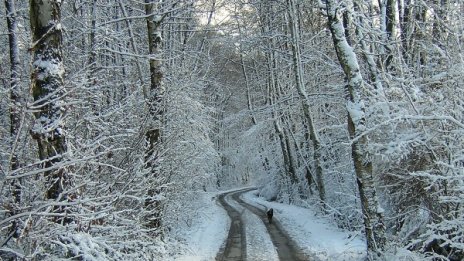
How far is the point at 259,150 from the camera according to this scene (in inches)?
1193

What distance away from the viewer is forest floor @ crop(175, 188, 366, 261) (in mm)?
11234

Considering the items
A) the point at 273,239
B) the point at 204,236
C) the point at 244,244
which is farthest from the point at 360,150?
the point at 204,236

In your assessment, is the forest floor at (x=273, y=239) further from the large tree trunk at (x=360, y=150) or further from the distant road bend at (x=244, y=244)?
the large tree trunk at (x=360, y=150)

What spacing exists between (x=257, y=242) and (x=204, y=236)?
7.16 ft

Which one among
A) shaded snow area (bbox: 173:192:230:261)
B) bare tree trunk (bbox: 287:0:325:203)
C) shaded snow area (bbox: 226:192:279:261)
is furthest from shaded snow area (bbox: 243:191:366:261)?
shaded snow area (bbox: 173:192:230:261)

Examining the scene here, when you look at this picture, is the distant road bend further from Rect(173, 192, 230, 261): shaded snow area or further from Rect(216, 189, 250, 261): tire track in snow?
Rect(173, 192, 230, 261): shaded snow area

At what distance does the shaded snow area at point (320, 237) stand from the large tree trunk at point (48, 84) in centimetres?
776

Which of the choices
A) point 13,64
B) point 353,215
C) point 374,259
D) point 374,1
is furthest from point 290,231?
point 13,64

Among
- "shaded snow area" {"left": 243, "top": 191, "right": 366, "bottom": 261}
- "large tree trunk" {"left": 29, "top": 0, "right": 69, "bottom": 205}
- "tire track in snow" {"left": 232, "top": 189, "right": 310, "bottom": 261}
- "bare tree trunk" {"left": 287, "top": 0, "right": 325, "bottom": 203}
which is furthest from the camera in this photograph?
"bare tree trunk" {"left": 287, "top": 0, "right": 325, "bottom": 203}

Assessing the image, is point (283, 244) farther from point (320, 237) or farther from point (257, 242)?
point (320, 237)

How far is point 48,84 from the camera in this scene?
5.28m

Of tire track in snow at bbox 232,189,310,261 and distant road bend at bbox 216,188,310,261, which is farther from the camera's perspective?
distant road bend at bbox 216,188,310,261

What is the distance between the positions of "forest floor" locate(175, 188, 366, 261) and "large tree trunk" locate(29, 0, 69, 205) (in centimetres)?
632

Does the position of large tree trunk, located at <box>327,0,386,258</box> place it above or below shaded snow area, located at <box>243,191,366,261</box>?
above
